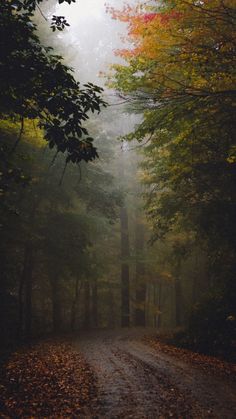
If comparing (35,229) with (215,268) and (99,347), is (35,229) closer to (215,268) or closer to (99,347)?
(99,347)

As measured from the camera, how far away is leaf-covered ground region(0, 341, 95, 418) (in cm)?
616

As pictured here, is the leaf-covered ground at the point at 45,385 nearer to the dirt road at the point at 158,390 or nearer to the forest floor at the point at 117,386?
the forest floor at the point at 117,386

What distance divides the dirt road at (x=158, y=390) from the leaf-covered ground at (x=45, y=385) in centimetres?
34

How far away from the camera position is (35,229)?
16.2 m

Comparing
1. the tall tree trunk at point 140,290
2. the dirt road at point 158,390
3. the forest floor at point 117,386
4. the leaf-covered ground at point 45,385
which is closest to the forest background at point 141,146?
the tall tree trunk at point 140,290

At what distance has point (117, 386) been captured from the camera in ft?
24.5

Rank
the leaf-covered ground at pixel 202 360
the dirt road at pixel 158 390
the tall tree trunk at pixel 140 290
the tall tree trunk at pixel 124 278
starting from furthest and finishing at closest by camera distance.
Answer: the tall tree trunk at pixel 140 290
the tall tree trunk at pixel 124 278
the leaf-covered ground at pixel 202 360
the dirt road at pixel 158 390

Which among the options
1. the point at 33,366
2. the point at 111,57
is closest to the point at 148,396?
the point at 33,366

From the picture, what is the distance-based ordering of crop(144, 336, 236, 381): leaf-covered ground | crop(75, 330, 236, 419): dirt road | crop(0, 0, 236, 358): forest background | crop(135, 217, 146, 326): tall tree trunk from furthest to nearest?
1. crop(135, 217, 146, 326): tall tree trunk
2. crop(144, 336, 236, 381): leaf-covered ground
3. crop(75, 330, 236, 419): dirt road
4. crop(0, 0, 236, 358): forest background

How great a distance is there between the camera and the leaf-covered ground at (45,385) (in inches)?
242

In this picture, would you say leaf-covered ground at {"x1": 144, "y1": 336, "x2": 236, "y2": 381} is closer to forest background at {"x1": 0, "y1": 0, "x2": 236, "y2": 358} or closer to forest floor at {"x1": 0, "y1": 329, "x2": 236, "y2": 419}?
forest floor at {"x1": 0, "y1": 329, "x2": 236, "y2": 419}

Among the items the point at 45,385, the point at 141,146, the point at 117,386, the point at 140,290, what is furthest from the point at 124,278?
the point at 141,146

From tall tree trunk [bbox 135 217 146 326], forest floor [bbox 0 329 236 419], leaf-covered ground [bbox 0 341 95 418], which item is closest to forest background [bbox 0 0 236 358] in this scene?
tall tree trunk [bbox 135 217 146 326]

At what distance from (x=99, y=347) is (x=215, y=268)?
17.7ft
